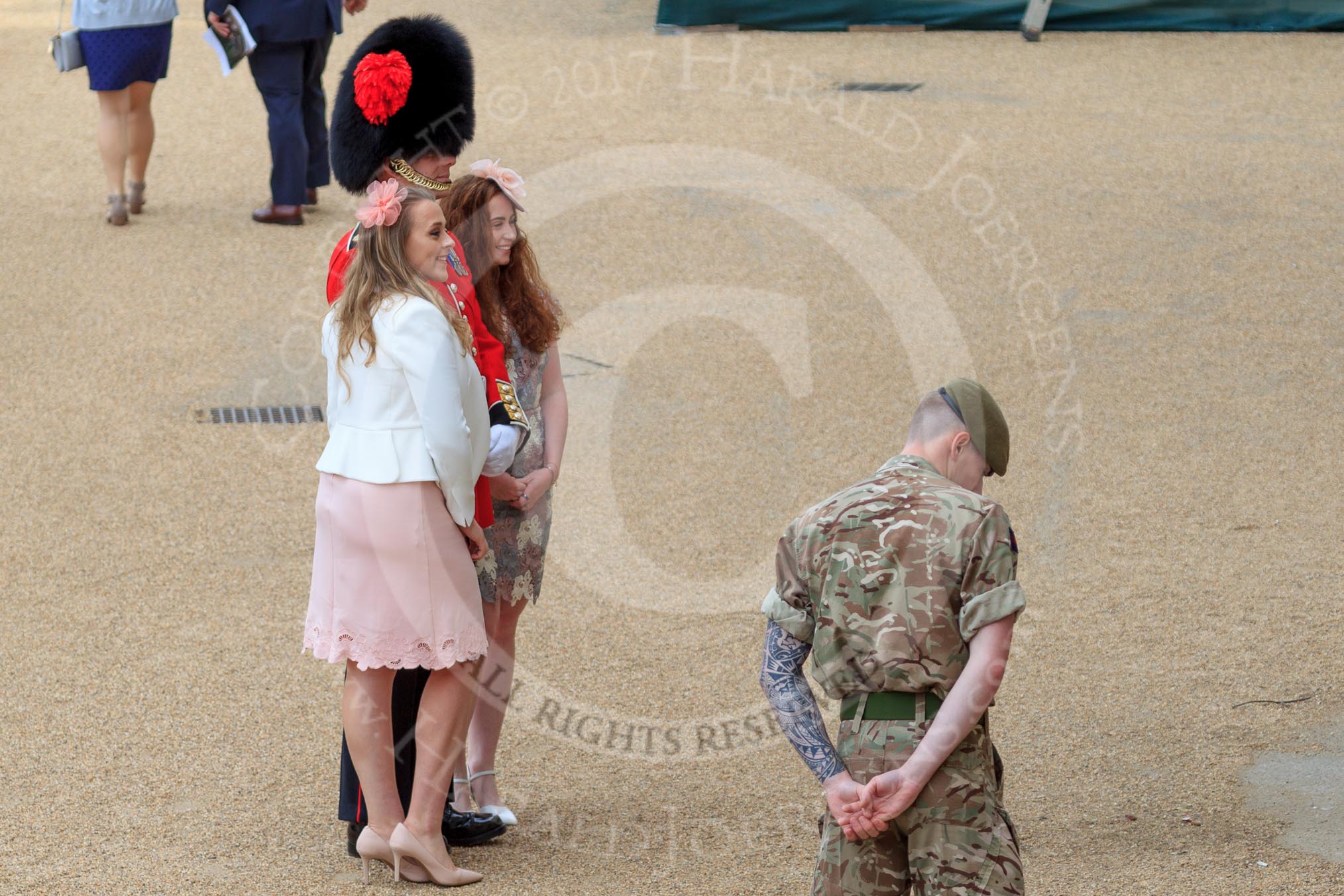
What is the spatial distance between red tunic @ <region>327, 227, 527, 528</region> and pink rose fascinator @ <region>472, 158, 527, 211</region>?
0.60 feet

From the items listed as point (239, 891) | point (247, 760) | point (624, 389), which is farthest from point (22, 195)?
point (239, 891)

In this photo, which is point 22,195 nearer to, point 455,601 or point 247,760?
point 247,760

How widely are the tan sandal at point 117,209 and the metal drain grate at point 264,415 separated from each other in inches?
101

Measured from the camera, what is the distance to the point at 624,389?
6820 mm

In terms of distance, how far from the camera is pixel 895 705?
267 cm

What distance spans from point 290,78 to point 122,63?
87cm

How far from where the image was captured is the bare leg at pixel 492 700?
12.2ft

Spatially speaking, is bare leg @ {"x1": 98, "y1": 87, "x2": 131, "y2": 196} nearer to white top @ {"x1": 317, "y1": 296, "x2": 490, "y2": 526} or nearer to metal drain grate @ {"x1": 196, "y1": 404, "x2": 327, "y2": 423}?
metal drain grate @ {"x1": 196, "y1": 404, "x2": 327, "y2": 423}

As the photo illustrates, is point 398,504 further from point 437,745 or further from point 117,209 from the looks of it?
point 117,209

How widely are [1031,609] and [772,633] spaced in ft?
7.87

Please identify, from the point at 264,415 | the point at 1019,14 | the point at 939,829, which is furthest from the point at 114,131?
the point at 1019,14

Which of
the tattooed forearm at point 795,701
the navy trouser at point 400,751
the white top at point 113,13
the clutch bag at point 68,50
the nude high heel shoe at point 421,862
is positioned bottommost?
the nude high heel shoe at point 421,862

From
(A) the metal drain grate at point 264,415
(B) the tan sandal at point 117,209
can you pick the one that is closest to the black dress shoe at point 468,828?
(A) the metal drain grate at point 264,415

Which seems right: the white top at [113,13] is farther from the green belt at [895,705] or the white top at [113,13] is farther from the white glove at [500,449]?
the green belt at [895,705]
